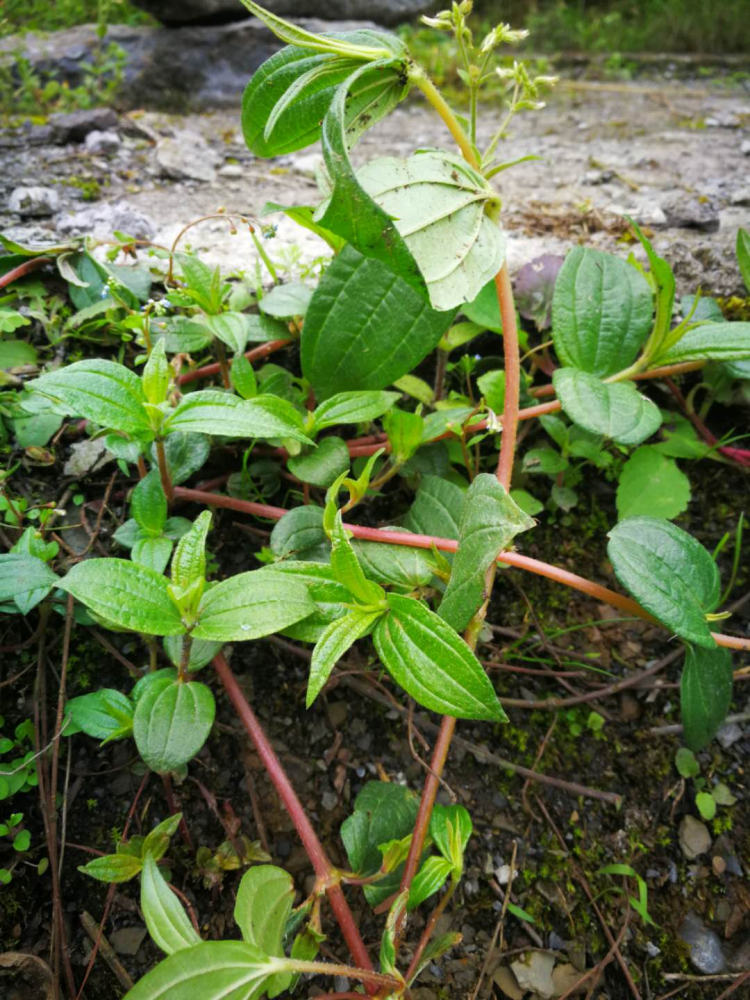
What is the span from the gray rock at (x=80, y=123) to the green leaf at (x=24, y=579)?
71.2 inches

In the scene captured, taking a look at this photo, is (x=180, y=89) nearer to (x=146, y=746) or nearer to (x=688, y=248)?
(x=688, y=248)

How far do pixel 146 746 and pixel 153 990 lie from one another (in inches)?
11.8

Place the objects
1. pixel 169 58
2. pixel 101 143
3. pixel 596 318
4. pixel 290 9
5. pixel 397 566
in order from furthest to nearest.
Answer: pixel 290 9 → pixel 169 58 → pixel 101 143 → pixel 596 318 → pixel 397 566

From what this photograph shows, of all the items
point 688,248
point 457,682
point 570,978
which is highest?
point 688,248

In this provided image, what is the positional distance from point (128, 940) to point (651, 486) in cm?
128

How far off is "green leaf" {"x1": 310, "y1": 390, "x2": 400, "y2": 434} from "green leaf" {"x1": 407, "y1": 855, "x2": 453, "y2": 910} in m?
0.72

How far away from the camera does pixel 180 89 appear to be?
9.63 ft

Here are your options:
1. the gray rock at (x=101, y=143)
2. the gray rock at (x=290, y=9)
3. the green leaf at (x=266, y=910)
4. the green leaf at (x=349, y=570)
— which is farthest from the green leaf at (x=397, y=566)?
the gray rock at (x=290, y=9)

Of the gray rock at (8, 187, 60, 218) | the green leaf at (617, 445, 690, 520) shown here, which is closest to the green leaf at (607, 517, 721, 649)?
the green leaf at (617, 445, 690, 520)

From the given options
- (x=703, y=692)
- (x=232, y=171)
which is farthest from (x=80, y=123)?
(x=703, y=692)

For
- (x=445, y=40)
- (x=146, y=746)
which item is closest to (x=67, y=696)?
(x=146, y=746)

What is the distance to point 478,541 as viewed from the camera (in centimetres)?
90

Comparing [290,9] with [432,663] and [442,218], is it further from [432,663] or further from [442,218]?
[432,663]

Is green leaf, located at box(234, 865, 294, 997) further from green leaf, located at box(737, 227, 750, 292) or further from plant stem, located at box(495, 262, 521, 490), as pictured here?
green leaf, located at box(737, 227, 750, 292)
